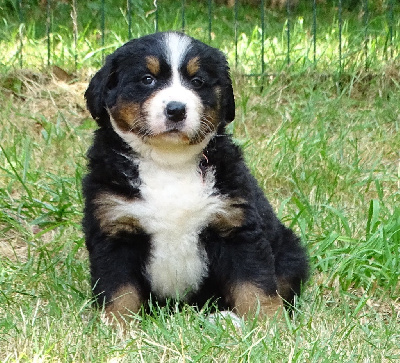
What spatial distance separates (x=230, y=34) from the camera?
9141 millimetres

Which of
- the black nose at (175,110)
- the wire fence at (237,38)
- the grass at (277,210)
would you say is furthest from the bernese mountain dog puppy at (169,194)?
the wire fence at (237,38)

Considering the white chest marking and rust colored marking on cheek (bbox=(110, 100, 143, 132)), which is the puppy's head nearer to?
rust colored marking on cheek (bbox=(110, 100, 143, 132))

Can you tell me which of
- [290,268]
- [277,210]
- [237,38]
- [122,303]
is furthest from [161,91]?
[237,38]

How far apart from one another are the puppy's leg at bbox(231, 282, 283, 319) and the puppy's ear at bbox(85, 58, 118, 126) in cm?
101

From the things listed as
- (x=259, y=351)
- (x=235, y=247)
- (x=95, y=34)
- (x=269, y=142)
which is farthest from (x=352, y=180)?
(x=95, y=34)

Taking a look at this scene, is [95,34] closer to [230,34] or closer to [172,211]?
[230,34]

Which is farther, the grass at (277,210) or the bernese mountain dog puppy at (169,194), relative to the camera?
the bernese mountain dog puppy at (169,194)

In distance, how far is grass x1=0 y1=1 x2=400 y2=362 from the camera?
10.6 feet

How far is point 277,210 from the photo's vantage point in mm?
5160

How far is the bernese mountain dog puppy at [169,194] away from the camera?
3602 millimetres

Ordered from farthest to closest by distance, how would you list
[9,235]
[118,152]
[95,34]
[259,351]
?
[95,34]
[9,235]
[118,152]
[259,351]

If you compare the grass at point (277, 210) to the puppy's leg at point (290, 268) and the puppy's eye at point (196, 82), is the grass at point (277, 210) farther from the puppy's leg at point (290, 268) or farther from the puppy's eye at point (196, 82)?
the puppy's eye at point (196, 82)

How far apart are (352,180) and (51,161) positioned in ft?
6.88

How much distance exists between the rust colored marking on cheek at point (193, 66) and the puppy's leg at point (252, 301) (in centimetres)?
96
